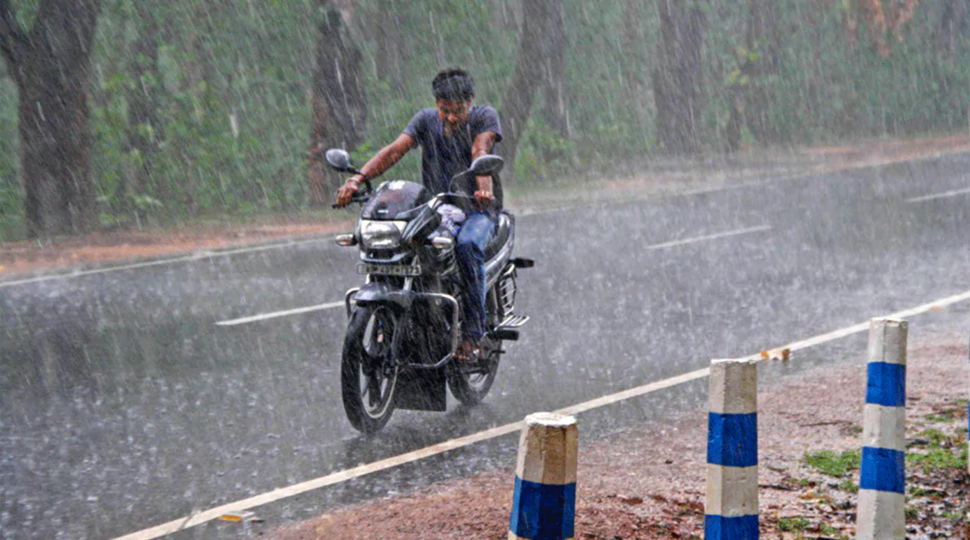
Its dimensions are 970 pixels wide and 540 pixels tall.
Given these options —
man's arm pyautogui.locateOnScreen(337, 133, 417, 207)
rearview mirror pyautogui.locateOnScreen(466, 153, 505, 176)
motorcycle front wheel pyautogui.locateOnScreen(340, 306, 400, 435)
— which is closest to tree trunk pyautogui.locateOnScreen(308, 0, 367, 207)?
man's arm pyautogui.locateOnScreen(337, 133, 417, 207)

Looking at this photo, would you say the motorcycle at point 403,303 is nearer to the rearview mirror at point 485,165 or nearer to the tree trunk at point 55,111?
the rearview mirror at point 485,165

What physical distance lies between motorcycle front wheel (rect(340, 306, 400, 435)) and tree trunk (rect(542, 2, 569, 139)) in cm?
1791

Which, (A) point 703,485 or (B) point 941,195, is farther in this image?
(B) point 941,195

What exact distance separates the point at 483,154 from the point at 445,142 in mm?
309

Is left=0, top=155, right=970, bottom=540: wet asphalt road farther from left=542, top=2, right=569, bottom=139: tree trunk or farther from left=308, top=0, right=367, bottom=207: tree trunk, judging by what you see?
left=542, top=2, right=569, bottom=139: tree trunk

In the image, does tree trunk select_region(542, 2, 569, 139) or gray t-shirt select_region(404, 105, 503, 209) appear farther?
tree trunk select_region(542, 2, 569, 139)

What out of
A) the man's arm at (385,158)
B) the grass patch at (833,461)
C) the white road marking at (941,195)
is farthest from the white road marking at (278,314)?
the white road marking at (941,195)

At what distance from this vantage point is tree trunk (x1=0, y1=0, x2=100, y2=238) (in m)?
17.6

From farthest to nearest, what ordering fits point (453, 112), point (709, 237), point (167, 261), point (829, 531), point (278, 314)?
point (709, 237), point (167, 261), point (278, 314), point (453, 112), point (829, 531)

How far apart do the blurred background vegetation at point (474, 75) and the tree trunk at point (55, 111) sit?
655mm

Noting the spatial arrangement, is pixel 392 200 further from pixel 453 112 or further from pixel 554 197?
pixel 554 197

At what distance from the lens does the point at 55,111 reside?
18.0 metres

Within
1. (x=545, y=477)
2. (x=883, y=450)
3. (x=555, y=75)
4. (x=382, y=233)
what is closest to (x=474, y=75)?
(x=555, y=75)

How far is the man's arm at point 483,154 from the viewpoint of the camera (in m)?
7.77
